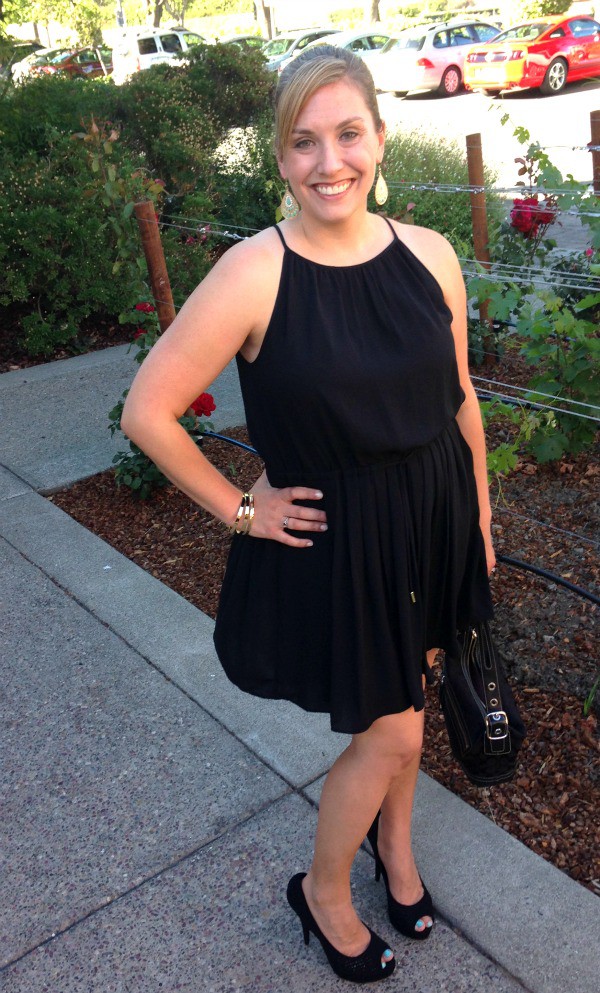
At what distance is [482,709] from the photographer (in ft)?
7.38

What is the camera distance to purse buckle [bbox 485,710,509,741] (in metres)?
2.23

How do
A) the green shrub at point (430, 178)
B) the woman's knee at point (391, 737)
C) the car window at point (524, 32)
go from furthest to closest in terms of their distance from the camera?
the car window at point (524, 32) < the green shrub at point (430, 178) < the woman's knee at point (391, 737)

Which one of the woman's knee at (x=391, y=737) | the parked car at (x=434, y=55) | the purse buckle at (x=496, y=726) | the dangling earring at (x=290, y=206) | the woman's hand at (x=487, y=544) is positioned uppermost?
the dangling earring at (x=290, y=206)

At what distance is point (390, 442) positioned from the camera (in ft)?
6.24

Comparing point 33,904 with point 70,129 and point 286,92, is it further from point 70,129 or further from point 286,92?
point 70,129

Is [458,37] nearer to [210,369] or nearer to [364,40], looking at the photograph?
[364,40]

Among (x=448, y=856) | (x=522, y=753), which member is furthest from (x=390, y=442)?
(x=522, y=753)

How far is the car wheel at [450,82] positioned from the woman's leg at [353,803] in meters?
26.7

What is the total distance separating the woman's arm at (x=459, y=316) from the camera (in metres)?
2.04

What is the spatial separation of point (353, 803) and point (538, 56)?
24.9m

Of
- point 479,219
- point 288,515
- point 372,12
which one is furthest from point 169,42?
point 288,515

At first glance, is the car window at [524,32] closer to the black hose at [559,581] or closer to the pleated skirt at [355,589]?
the black hose at [559,581]

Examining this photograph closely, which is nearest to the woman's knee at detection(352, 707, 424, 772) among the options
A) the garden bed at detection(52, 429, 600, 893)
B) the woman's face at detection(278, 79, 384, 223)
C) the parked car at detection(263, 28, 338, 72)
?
the garden bed at detection(52, 429, 600, 893)

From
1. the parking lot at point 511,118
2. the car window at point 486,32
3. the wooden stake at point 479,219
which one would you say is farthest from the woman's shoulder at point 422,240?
the car window at point 486,32
